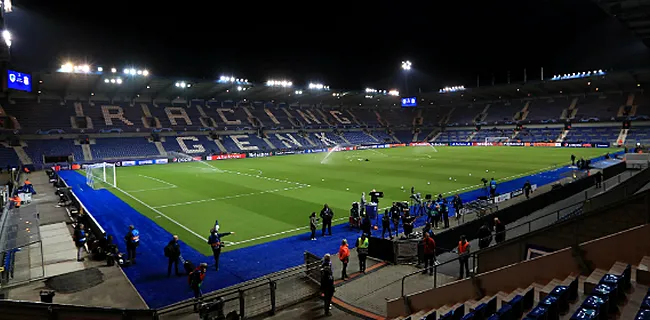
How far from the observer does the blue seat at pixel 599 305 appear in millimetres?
5453

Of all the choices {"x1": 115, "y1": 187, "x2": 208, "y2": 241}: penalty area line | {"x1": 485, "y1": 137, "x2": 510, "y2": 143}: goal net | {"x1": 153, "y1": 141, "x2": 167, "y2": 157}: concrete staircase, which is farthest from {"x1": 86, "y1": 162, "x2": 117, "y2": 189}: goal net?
{"x1": 485, "y1": 137, "x2": 510, "y2": 143}: goal net

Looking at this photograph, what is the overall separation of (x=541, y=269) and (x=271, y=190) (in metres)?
22.4

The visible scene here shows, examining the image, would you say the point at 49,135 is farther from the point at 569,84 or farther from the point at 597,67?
the point at 597,67

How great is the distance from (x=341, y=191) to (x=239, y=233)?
445 inches

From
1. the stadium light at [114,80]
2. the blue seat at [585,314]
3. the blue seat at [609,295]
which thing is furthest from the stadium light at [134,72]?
the blue seat at [585,314]

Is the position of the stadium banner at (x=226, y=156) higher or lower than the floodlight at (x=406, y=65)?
lower

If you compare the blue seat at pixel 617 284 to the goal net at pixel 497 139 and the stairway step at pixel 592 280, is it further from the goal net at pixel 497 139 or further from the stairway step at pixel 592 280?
the goal net at pixel 497 139

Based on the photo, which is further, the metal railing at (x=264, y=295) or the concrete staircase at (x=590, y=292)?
the metal railing at (x=264, y=295)

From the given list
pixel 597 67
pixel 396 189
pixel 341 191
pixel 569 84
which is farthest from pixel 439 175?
pixel 597 67

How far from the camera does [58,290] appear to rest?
10750 millimetres

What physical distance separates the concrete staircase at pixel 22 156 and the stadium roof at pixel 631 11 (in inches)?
2265

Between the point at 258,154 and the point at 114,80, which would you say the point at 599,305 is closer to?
the point at 258,154

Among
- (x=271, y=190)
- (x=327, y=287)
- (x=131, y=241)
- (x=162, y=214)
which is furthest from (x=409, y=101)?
(x=327, y=287)

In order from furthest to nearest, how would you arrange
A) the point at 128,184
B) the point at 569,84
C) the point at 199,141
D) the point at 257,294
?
the point at 569,84, the point at 199,141, the point at 128,184, the point at 257,294
